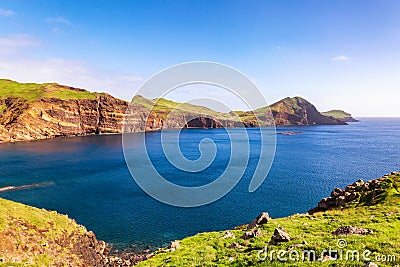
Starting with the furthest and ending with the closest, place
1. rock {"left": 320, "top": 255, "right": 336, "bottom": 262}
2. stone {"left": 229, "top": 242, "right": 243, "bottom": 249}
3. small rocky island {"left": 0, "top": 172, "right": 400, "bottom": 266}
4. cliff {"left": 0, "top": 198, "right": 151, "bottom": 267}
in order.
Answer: cliff {"left": 0, "top": 198, "right": 151, "bottom": 267}, stone {"left": 229, "top": 242, "right": 243, "bottom": 249}, small rocky island {"left": 0, "top": 172, "right": 400, "bottom": 266}, rock {"left": 320, "top": 255, "right": 336, "bottom": 262}

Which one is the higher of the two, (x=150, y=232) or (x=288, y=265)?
(x=288, y=265)

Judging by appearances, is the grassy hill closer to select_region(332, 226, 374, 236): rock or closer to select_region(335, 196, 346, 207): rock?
select_region(332, 226, 374, 236): rock

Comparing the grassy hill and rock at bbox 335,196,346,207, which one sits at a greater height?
rock at bbox 335,196,346,207

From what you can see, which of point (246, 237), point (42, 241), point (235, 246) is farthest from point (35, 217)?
point (246, 237)

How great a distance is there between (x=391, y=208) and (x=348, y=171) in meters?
84.1

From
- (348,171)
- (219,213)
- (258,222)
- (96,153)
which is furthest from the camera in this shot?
(96,153)

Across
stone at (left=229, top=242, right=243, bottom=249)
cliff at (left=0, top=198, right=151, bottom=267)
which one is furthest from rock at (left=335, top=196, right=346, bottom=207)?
cliff at (left=0, top=198, right=151, bottom=267)

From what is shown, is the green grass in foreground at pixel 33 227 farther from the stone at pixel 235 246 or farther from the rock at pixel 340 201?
the rock at pixel 340 201

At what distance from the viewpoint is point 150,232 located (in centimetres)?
5762

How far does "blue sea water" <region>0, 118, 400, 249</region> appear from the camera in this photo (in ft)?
199

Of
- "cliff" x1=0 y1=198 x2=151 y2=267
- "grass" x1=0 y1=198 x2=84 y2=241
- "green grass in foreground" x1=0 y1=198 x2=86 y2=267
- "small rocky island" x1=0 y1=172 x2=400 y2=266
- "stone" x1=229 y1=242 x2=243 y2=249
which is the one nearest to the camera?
"small rocky island" x1=0 y1=172 x2=400 y2=266

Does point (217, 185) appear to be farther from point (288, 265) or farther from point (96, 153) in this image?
point (96, 153)

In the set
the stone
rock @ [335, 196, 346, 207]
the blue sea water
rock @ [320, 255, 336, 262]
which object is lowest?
the blue sea water

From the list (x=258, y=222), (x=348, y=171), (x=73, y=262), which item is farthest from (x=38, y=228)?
(x=348, y=171)
